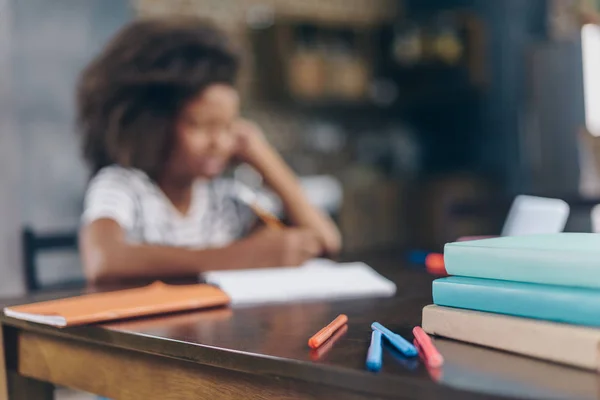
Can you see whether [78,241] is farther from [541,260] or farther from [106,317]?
[541,260]

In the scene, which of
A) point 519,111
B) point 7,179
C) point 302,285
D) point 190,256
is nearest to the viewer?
point 302,285

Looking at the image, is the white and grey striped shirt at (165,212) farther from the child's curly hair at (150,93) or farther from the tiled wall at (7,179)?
the tiled wall at (7,179)

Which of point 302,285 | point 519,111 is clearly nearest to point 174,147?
point 302,285

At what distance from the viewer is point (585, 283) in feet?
2.00

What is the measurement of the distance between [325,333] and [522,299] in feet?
0.70

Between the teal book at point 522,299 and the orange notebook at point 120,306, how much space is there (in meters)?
0.40

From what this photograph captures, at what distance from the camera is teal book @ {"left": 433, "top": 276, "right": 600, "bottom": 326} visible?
0.60 metres

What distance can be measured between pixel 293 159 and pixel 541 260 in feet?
13.0

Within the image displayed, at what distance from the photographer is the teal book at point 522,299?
0.60 meters

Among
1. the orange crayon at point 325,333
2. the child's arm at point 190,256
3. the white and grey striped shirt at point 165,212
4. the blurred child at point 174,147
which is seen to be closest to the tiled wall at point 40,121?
the blurred child at point 174,147

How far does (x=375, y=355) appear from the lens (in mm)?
632

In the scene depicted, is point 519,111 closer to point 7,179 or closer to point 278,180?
point 278,180

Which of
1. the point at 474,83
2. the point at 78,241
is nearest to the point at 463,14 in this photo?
the point at 474,83

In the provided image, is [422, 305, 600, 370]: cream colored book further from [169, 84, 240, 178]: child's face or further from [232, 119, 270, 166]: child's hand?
A: [232, 119, 270, 166]: child's hand
